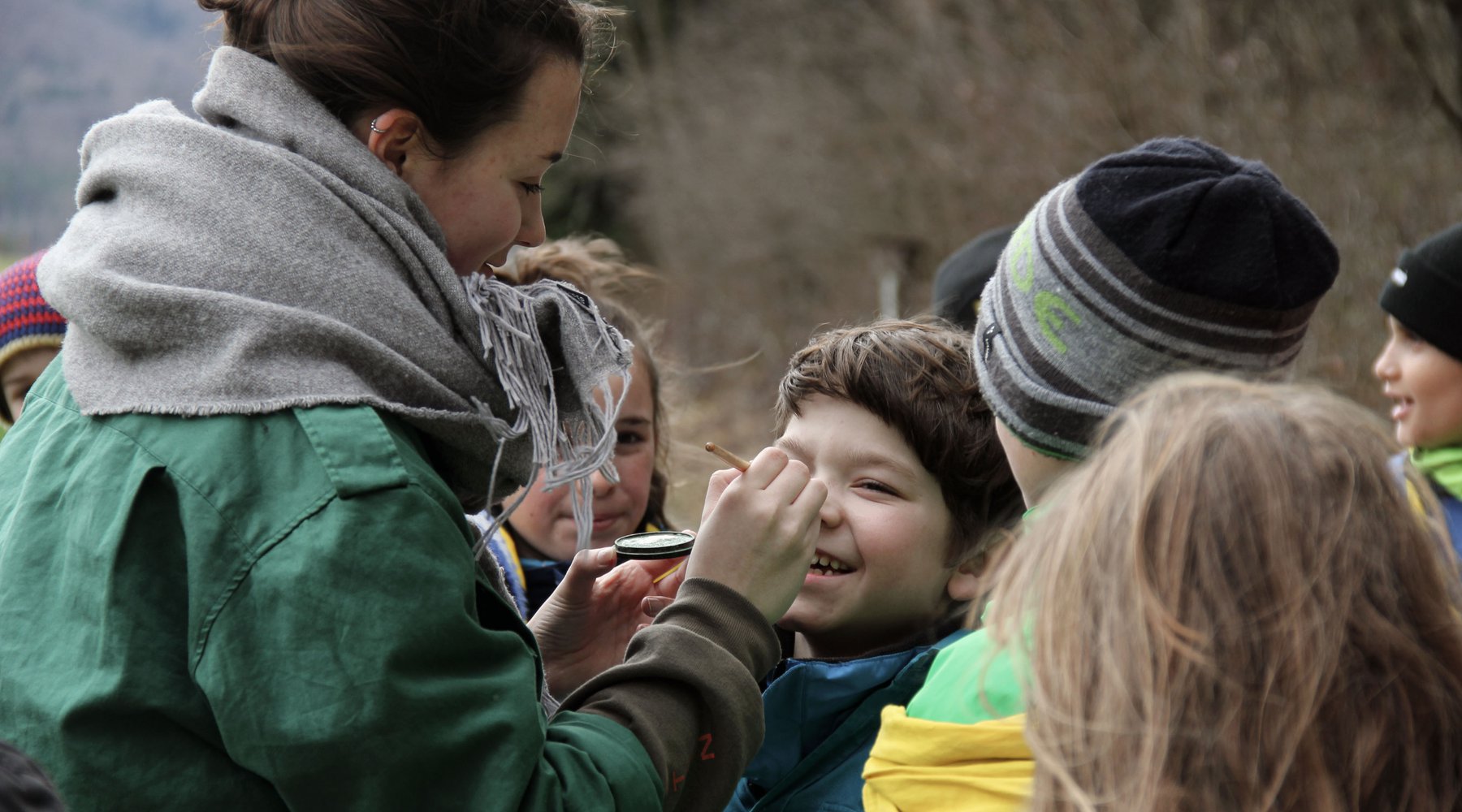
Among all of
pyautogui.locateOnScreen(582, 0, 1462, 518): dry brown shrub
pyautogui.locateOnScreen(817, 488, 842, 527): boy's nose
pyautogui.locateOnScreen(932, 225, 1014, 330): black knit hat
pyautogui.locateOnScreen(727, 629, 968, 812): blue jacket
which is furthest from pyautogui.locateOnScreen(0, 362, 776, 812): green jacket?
pyautogui.locateOnScreen(932, 225, 1014, 330): black knit hat

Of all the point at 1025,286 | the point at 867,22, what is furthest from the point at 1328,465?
the point at 867,22

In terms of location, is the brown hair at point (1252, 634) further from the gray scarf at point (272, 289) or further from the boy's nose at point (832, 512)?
the boy's nose at point (832, 512)

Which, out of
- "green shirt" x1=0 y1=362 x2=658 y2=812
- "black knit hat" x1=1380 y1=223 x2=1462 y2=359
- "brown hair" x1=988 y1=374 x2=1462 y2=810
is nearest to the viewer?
"brown hair" x1=988 y1=374 x2=1462 y2=810

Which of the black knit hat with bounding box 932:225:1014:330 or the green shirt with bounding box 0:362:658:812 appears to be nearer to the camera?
the green shirt with bounding box 0:362:658:812

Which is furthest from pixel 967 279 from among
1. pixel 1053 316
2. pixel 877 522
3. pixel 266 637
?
pixel 266 637

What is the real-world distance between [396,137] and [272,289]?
0.29 m

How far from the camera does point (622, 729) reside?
158cm

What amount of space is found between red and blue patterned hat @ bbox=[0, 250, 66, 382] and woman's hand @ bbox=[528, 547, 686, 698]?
1770 mm

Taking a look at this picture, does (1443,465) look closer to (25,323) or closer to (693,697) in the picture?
(693,697)

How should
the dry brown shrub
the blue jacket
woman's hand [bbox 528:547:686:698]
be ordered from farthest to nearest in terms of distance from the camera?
the dry brown shrub
woman's hand [bbox 528:547:686:698]
the blue jacket

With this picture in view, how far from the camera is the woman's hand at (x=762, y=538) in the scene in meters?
1.78

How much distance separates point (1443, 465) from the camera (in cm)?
318

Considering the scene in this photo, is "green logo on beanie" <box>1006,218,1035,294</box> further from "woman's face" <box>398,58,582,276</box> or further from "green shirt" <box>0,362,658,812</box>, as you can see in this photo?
"green shirt" <box>0,362,658,812</box>

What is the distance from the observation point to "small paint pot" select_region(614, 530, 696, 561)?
2.11 meters
